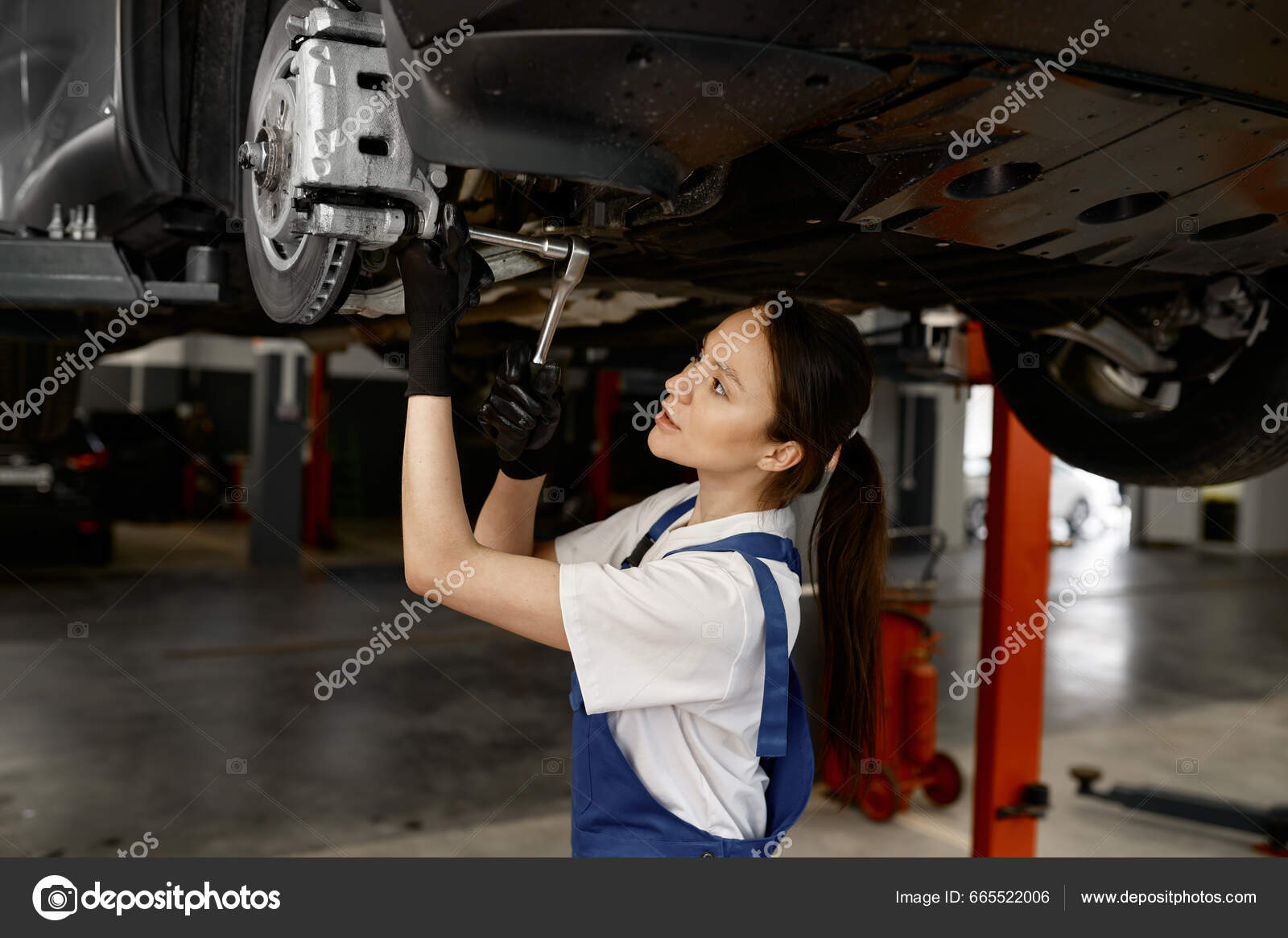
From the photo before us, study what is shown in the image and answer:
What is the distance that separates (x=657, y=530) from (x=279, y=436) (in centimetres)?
760

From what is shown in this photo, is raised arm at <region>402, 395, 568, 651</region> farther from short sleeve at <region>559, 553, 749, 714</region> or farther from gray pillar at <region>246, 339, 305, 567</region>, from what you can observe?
gray pillar at <region>246, 339, 305, 567</region>

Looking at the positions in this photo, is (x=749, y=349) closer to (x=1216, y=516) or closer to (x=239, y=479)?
(x=239, y=479)

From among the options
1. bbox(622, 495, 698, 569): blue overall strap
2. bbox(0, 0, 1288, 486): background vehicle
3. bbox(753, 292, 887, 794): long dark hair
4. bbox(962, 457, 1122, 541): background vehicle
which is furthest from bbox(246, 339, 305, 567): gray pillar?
bbox(753, 292, 887, 794): long dark hair

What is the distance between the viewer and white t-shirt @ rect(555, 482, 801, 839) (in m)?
1.07

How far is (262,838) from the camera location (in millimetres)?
2643

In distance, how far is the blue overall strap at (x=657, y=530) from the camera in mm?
1389

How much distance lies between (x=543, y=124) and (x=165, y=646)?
4645 millimetres

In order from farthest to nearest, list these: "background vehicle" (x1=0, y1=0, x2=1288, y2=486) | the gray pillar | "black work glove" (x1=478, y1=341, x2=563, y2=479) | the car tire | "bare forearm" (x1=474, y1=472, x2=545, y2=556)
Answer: the gray pillar
the car tire
"bare forearm" (x1=474, y1=472, x2=545, y2=556)
"black work glove" (x1=478, y1=341, x2=563, y2=479)
"background vehicle" (x1=0, y1=0, x2=1288, y2=486)

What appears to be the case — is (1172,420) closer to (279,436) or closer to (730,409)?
(730,409)

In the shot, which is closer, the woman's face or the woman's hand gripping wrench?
the woman's hand gripping wrench

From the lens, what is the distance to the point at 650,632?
108 centimetres

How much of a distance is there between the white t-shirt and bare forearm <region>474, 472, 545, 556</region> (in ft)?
0.76

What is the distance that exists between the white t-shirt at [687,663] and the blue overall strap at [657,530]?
0.36 feet

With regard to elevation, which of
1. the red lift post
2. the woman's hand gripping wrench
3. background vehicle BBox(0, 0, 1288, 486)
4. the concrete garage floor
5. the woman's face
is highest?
background vehicle BBox(0, 0, 1288, 486)
